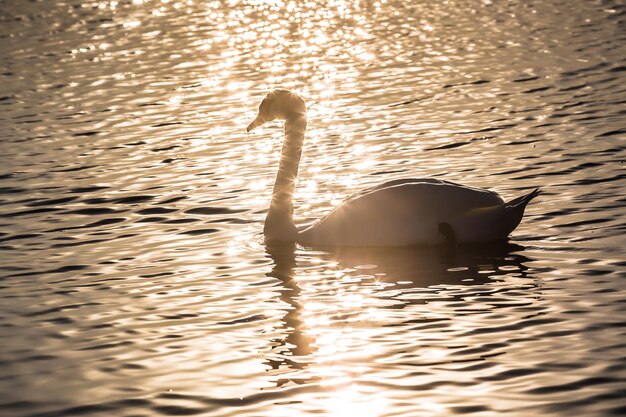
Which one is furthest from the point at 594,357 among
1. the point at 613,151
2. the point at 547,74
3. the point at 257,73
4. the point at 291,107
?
the point at 257,73

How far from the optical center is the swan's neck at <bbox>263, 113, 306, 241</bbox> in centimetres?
1666

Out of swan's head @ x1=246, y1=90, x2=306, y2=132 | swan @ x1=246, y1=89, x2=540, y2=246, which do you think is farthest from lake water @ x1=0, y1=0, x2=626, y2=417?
swan's head @ x1=246, y1=90, x2=306, y2=132

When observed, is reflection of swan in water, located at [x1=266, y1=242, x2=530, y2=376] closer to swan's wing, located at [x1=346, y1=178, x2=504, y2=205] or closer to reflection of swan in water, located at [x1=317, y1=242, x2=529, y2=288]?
reflection of swan in water, located at [x1=317, y1=242, x2=529, y2=288]

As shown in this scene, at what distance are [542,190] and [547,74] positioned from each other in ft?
37.5

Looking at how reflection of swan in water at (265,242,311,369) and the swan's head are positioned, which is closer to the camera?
reflection of swan in water at (265,242,311,369)

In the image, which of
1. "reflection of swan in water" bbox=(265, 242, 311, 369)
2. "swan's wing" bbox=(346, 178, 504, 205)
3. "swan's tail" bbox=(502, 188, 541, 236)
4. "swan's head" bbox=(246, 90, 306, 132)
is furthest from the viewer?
"swan's head" bbox=(246, 90, 306, 132)

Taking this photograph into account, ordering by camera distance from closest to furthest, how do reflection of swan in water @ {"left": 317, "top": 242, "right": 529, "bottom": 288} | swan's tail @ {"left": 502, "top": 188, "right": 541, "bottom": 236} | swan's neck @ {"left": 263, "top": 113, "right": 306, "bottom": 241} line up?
reflection of swan in water @ {"left": 317, "top": 242, "right": 529, "bottom": 288}, swan's tail @ {"left": 502, "top": 188, "right": 541, "bottom": 236}, swan's neck @ {"left": 263, "top": 113, "right": 306, "bottom": 241}

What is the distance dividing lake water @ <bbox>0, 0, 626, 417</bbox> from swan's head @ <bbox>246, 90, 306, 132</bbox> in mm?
1589

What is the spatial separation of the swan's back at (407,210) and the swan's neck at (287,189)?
1098 mm

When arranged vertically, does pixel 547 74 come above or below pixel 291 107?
below

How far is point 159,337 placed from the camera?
13.0 metres

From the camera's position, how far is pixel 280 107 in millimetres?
17406

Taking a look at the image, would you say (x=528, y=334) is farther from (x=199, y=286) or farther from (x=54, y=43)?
(x=54, y=43)

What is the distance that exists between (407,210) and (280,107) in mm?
2985
